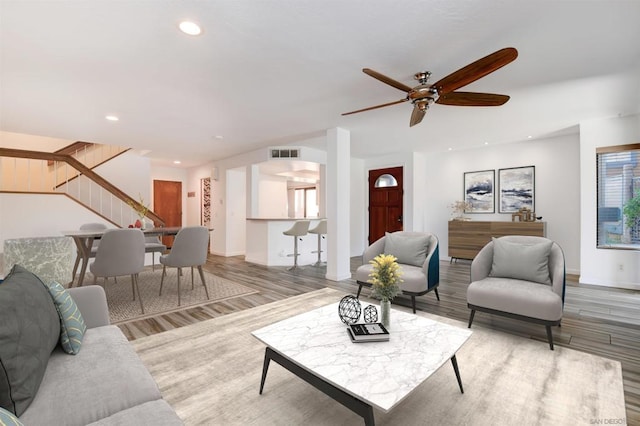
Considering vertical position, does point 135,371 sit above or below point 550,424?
above

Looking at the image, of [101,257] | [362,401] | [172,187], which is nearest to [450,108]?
[362,401]

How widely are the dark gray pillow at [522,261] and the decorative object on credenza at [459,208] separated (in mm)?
3587

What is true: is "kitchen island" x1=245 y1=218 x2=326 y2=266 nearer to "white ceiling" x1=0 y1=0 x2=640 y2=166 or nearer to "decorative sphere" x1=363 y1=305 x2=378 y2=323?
"white ceiling" x1=0 y1=0 x2=640 y2=166

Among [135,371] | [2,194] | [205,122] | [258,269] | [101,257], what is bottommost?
[258,269]

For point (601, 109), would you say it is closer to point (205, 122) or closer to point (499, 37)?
point (499, 37)

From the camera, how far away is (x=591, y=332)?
2.74 meters

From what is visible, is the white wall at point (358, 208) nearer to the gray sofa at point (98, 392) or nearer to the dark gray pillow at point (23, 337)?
the gray sofa at point (98, 392)

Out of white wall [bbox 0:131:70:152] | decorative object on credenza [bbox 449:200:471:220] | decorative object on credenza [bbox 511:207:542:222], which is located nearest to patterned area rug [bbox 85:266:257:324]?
white wall [bbox 0:131:70:152]

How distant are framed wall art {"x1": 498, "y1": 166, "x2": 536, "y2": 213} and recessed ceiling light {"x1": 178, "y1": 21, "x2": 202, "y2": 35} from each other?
20.5 feet

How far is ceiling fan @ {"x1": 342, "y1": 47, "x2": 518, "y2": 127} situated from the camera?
2008 mm

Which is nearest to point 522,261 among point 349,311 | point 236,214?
point 349,311

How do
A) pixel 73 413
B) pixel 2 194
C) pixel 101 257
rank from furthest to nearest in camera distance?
pixel 2 194, pixel 101 257, pixel 73 413

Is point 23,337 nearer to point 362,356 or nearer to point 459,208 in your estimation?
point 362,356

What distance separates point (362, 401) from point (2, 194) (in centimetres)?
676
